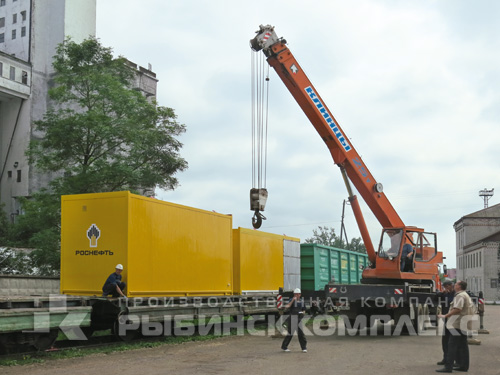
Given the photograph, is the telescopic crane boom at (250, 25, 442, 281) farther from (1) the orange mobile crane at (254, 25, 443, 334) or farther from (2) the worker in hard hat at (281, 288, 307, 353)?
(2) the worker in hard hat at (281, 288, 307, 353)

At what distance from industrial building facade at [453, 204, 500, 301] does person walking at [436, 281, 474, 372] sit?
63.1m

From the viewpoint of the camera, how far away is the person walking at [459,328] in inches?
388

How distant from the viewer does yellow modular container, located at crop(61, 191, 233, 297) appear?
42.8 feet

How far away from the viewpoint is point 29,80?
56812 millimetres

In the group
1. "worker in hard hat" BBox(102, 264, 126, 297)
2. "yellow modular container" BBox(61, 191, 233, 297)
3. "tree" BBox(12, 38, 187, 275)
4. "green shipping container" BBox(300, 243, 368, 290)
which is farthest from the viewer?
"tree" BBox(12, 38, 187, 275)

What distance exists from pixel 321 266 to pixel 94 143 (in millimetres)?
10350

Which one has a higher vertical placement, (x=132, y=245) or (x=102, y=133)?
(x=102, y=133)

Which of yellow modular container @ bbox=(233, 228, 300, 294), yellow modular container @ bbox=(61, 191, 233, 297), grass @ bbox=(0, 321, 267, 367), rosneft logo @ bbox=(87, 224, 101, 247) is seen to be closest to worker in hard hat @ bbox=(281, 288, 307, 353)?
grass @ bbox=(0, 321, 267, 367)

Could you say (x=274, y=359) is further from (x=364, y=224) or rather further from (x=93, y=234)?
(x=364, y=224)

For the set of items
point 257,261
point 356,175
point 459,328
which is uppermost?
point 356,175

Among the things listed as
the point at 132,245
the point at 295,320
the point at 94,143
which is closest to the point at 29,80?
the point at 94,143

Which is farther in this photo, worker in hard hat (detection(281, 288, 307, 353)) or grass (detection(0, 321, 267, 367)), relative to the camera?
worker in hard hat (detection(281, 288, 307, 353))

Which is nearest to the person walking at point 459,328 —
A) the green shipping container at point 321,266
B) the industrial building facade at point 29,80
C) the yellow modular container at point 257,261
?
the yellow modular container at point 257,261

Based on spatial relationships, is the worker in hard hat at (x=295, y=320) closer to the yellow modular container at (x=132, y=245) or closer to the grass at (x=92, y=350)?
the grass at (x=92, y=350)
